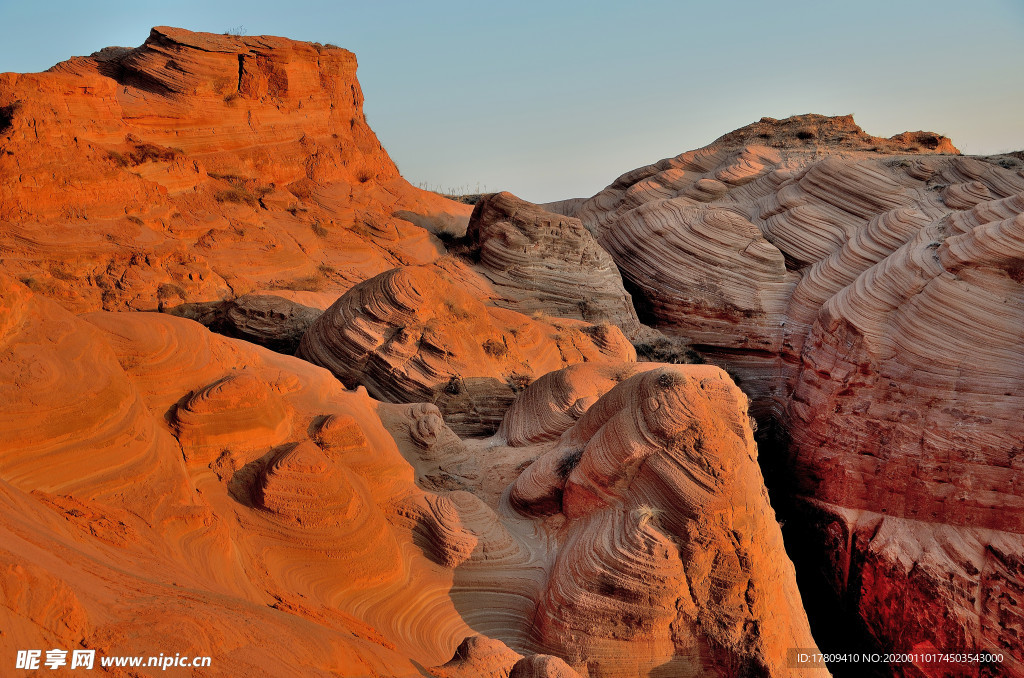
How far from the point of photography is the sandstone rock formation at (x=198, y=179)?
29.2 ft

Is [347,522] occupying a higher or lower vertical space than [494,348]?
lower

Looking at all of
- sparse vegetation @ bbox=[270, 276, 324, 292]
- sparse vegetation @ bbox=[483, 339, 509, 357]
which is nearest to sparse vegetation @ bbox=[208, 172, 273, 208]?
sparse vegetation @ bbox=[270, 276, 324, 292]

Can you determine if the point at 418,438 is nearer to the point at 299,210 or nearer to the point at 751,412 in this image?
the point at 299,210

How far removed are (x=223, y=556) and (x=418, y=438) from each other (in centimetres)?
288

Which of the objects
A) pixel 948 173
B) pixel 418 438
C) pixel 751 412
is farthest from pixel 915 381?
pixel 418 438

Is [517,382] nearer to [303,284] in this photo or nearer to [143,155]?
[303,284]

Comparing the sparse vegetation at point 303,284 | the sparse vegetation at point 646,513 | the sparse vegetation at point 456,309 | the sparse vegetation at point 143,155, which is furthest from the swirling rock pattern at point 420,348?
the sparse vegetation at point 646,513

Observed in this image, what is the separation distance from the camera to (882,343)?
10.3 m

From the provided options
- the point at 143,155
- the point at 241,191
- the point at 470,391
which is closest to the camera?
the point at 470,391

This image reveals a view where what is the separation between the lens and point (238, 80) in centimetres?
1250

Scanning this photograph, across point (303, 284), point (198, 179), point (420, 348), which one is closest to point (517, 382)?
point (420, 348)

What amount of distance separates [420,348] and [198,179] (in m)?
4.48

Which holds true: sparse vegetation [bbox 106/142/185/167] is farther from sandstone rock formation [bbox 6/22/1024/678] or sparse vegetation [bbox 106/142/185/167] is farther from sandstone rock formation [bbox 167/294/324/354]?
sandstone rock formation [bbox 167/294/324/354]

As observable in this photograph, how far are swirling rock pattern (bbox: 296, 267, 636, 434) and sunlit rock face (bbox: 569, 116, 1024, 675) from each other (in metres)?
4.36
